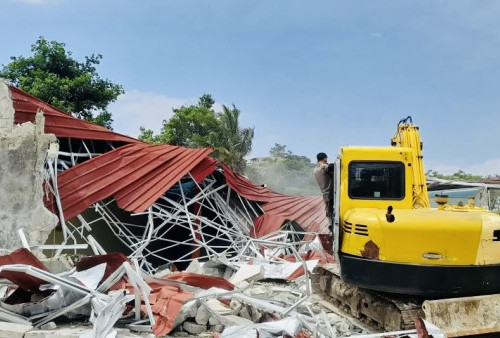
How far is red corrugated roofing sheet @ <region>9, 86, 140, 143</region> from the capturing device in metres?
12.4

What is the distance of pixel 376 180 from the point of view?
7723 mm

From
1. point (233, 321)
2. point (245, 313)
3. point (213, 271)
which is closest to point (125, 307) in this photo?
point (233, 321)

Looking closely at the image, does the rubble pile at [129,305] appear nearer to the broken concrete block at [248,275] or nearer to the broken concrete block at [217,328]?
the broken concrete block at [217,328]

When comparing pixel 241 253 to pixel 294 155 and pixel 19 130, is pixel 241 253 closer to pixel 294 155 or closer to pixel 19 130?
pixel 19 130

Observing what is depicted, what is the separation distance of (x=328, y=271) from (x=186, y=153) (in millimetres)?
7965

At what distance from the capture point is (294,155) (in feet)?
195

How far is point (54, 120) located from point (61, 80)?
14.1 m

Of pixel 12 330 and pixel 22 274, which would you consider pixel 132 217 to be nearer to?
pixel 22 274

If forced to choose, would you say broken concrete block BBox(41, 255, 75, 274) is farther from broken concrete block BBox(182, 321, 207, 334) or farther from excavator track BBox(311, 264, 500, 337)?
excavator track BBox(311, 264, 500, 337)

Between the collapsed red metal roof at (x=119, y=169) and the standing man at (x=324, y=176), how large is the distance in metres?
6.59

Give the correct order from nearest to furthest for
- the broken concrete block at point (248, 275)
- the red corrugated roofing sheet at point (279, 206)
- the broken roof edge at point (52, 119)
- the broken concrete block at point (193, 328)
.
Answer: the broken concrete block at point (193, 328) < the broken concrete block at point (248, 275) < the broken roof edge at point (52, 119) < the red corrugated roofing sheet at point (279, 206)

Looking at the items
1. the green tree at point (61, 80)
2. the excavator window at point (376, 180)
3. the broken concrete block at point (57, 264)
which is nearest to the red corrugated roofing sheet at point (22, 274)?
the broken concrete block at point (57, 264)

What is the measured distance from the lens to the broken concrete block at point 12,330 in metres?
5.91

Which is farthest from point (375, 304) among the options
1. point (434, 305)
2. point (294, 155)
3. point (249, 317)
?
point (294, 155)
